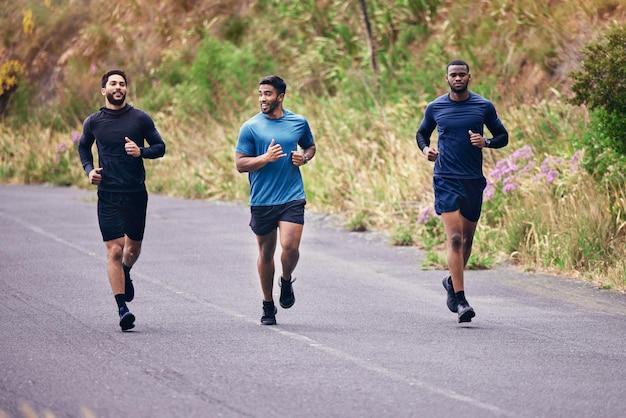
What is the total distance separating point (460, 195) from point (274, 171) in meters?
1.55

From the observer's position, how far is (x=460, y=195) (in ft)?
33.4

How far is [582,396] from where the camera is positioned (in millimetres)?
7262

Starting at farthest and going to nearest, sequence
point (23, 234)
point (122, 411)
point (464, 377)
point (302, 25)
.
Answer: point (302, 25) → point (23, 234) → point (464, 377) → point (122, 411)

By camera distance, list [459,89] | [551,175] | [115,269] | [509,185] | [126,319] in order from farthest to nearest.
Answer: [509,185]
[551,175]
[459,89]
[115,269]
[126,319]

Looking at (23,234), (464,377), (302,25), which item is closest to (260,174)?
(464,377)

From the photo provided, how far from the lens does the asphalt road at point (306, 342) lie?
7137 millimetres

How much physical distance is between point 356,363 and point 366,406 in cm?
130

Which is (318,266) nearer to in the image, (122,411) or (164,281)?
(164,281)

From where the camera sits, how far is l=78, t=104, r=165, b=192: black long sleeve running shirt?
32.2 feet

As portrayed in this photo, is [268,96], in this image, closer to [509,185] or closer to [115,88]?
[115,88]

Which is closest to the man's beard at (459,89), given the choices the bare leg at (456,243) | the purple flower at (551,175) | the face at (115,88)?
the bare leg at (456,243)

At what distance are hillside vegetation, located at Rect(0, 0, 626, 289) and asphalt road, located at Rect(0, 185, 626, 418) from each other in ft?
3.58

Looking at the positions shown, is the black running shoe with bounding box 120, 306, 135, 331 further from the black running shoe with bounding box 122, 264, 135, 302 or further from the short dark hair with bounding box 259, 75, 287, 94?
the short dark hair with bounding box 259, 75, 287, 94

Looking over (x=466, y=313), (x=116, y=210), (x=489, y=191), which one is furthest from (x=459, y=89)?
(x=489, y=191)
